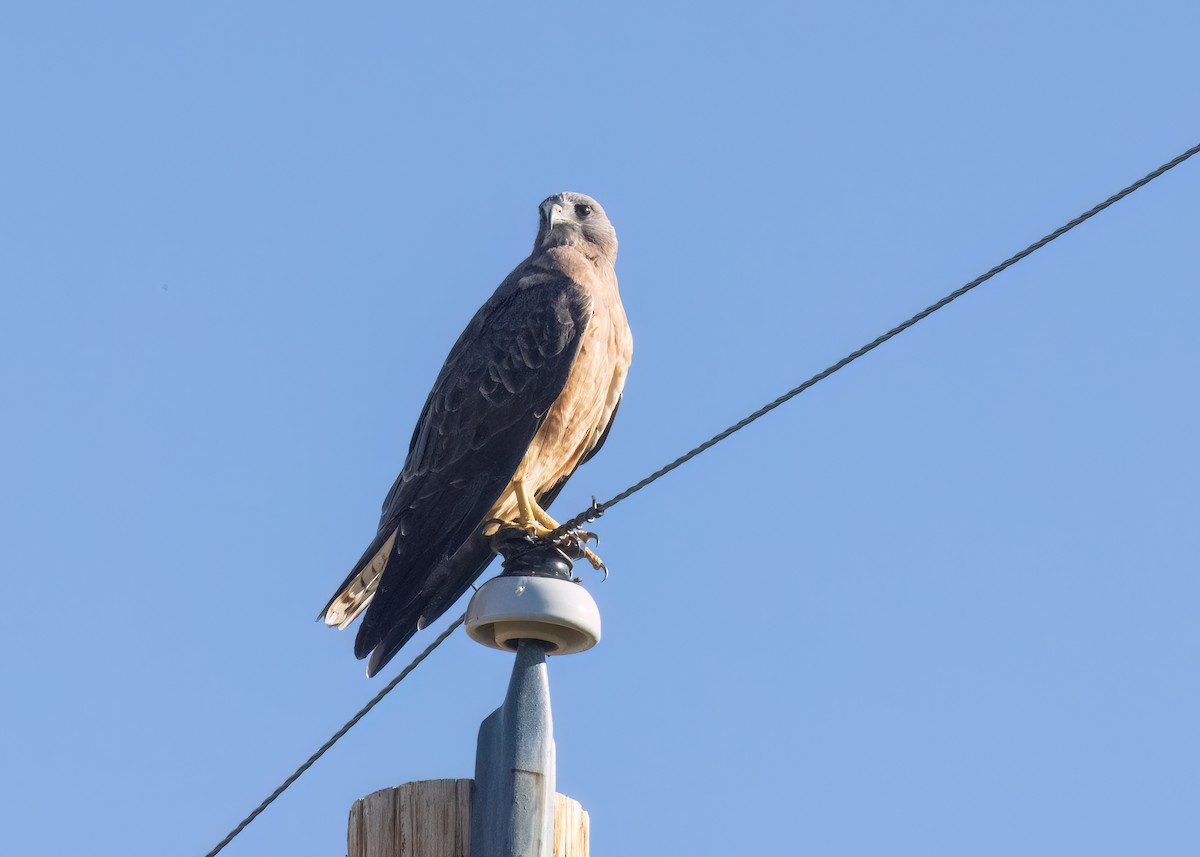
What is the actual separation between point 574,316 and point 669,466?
2.65 m

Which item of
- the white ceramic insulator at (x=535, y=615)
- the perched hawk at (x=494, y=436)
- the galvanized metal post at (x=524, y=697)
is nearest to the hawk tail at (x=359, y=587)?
the perched hawk at (x=494, y=436)

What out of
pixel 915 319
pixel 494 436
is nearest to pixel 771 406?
pixel 915 319

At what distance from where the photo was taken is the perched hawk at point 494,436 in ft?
19.6

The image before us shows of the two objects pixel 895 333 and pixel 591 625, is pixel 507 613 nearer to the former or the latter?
pixel 591 625

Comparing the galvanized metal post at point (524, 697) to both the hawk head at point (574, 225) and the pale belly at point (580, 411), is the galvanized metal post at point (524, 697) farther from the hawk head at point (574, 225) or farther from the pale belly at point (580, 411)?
the hawk head at point (574, 225)

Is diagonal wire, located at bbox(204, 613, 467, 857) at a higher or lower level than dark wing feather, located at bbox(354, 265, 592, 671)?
lower

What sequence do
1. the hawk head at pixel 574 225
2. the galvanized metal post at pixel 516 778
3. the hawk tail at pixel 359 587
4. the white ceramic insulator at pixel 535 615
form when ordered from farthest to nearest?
the hawk head at pixel 574 225 → the hawk tail at pixel 359 587 → the white ceramic insulator at pixel 535 615 → the galvanized metal post at pixel 516 778

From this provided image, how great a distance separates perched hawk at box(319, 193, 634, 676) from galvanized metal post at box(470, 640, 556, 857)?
2.26 metres

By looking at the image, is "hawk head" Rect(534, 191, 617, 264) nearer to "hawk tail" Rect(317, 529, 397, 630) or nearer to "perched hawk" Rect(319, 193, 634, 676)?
"perched hawk" Rect(319, 193, 634, 676)

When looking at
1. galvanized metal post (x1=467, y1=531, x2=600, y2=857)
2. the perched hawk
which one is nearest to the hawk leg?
the perched hawk

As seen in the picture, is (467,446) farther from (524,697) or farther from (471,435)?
(524,697)

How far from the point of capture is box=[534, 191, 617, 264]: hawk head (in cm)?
756

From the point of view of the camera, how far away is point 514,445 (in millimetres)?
6391

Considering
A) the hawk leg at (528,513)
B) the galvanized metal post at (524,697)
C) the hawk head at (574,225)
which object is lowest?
the galvanized metal post at (524,697)
